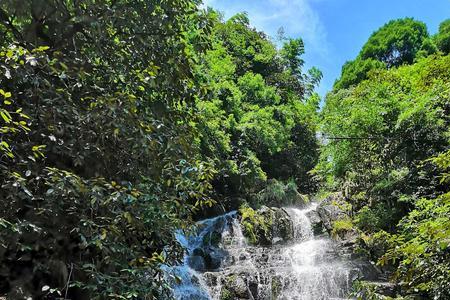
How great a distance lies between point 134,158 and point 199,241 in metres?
10.4

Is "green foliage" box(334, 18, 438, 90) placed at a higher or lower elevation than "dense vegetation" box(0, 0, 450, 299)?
higher

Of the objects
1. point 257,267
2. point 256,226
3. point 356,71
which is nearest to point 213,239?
point 256,226

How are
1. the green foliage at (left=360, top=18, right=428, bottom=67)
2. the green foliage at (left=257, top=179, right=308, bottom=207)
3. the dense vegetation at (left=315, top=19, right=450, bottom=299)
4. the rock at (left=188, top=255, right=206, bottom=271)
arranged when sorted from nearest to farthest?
the dense vegetation at (left=315, top=19, right=450, bottom=299), the rock at (left=188, top=255, right=206, bottom=271), the green foliage at (left=257, top=179, right=308, bottom=207), the green foliage at (left=360, top=18, right=428, bottom=67)

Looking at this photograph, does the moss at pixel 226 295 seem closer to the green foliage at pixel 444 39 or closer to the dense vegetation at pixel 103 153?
the dense vegetation at pixel 103 153

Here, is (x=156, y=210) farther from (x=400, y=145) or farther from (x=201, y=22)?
(x=400, y=145)

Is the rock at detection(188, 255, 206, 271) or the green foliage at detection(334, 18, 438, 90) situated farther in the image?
the green foliage at detection(334, 18, 438, 90)

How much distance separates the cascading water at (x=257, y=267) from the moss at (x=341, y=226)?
478 millimetres

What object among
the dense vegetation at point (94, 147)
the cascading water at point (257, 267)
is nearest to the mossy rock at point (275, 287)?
the cascading water at point (257, 267)

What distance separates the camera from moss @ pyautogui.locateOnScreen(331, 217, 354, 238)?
13.2 metres

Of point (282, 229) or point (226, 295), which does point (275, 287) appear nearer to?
point (226, 295)

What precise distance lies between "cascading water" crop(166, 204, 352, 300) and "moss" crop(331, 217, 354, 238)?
0.48m

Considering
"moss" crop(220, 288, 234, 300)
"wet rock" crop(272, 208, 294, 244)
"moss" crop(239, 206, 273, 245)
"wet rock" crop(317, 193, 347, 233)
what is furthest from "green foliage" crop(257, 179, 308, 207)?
"moss" crop(220, 288, 234, 300)

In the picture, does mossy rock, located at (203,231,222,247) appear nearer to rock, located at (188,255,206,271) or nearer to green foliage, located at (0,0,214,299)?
rock, located at (188,255,206,271)

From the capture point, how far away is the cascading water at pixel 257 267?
10603mm
